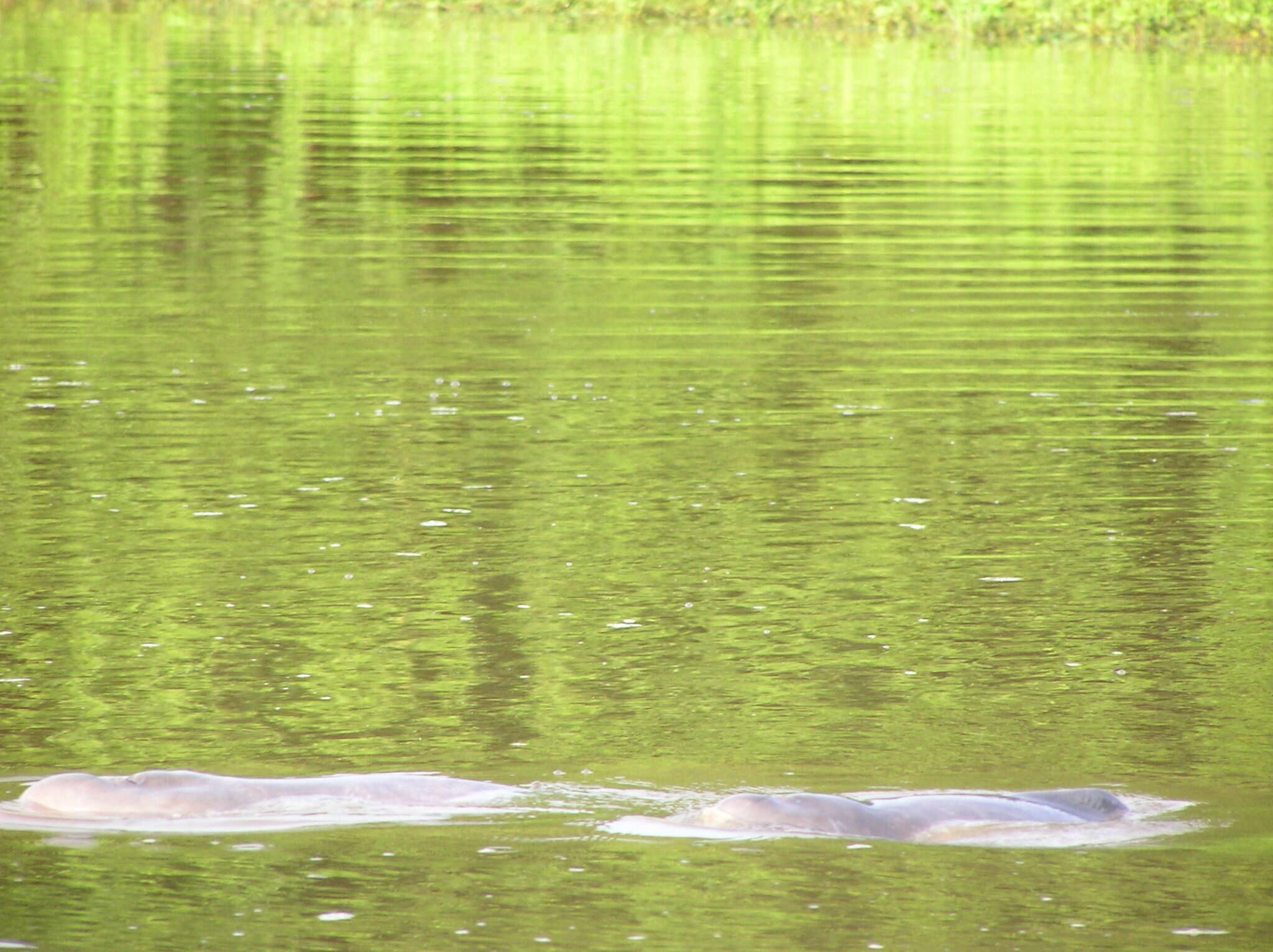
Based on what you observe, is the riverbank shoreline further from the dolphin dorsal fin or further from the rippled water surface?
the dolphin dorsal fin

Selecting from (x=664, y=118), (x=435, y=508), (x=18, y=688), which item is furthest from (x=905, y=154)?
(x=18, y=688)

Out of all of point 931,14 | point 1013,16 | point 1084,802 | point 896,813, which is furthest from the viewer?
point 931,14

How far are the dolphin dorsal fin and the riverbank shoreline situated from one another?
161 ft

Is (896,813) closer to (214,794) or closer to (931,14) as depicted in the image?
(214,794)

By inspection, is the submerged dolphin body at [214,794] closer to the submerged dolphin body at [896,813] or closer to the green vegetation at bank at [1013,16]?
the submerged dolphin body at [896,813]

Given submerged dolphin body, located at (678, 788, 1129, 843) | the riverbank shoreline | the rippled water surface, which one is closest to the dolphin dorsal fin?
submerged dolphin body, located at (678, 788, 1129, 843)

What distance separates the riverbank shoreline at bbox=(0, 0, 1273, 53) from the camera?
55.6 metres

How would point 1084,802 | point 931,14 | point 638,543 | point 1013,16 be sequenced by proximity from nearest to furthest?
point 1084,802 → point 638,543 → point 1013,16 → point 931,14

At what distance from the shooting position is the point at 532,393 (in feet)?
45.4

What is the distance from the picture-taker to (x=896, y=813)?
667 centimetres

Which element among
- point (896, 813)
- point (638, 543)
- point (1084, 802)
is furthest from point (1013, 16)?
point (896, 813)

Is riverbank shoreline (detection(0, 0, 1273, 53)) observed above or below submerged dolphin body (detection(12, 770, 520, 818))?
above

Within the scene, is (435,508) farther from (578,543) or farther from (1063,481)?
(1063,481)

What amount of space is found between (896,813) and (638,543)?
12.5 ft
